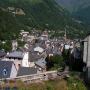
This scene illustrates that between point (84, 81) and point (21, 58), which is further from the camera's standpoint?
point (21, 58)

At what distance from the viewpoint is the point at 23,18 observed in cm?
18000

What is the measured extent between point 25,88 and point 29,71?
11.6 meters

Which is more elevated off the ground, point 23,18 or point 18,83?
point 23,18

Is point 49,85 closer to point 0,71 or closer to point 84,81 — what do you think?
point 84,81

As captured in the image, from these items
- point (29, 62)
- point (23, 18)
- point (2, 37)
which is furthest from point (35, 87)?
point (23, 18)

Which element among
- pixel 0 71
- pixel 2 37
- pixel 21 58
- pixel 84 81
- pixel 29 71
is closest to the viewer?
pixel 84 81

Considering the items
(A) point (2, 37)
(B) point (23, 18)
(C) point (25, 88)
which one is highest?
(B) point (23, 18)

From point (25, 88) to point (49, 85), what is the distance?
1.45 m

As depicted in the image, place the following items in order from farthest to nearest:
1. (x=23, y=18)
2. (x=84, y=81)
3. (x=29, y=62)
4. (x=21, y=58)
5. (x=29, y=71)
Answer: (x=23, y=18)
(x=29, y=62)
(x=21, y=58)
(x=29, y=71)
(x=84, y=81)

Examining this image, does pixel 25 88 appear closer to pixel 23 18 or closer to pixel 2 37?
pixel 2 37

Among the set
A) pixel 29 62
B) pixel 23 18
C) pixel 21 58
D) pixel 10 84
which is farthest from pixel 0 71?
pixel 23 18

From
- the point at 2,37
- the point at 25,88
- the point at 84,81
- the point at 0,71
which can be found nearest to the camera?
the point at 25,88

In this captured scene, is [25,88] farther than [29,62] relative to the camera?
No

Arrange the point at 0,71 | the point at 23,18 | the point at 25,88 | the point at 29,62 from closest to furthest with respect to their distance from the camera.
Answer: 1. the point at 25,88
2. the point at 0,71
3. the point at 29,62
4. the point at 23,18
